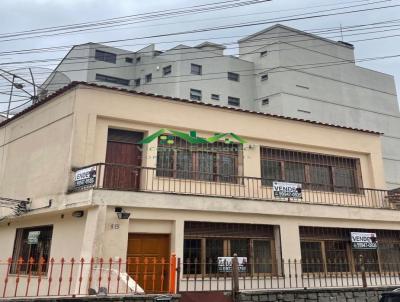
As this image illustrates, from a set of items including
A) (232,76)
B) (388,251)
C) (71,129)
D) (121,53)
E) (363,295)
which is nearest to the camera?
(363,295)

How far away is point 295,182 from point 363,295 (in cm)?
450

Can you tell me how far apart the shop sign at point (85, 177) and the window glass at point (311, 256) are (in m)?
7.72

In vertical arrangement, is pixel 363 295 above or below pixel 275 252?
below

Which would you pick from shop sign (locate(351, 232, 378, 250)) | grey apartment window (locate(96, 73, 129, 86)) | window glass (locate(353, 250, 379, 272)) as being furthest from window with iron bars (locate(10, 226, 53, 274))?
grey apartment window (locate(96, 73, 129, 86))

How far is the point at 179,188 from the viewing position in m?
12.8

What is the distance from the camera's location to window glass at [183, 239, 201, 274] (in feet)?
38.6

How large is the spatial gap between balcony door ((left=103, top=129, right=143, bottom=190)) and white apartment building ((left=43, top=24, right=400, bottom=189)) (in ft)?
80.9

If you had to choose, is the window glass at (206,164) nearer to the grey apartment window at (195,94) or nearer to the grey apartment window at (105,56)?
the grey apartment window at (195,94)

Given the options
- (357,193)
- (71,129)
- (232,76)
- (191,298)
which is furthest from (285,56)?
(191,298)

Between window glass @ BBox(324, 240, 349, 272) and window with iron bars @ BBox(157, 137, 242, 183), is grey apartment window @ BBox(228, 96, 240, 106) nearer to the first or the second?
window with iron bars @ BBox(157, 137, 242, 183)

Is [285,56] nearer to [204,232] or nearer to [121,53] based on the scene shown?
[121,53]

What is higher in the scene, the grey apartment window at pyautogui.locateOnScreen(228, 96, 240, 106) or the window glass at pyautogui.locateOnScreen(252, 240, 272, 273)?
the grey apartment window at pyautogui.locateOnScreen(228, 96, 240, 106)

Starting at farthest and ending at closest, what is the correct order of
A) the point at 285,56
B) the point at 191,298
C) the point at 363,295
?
1. the point at 285,56
2. the point at 363,295
3. the point at 191,298

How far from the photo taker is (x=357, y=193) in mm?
16234
